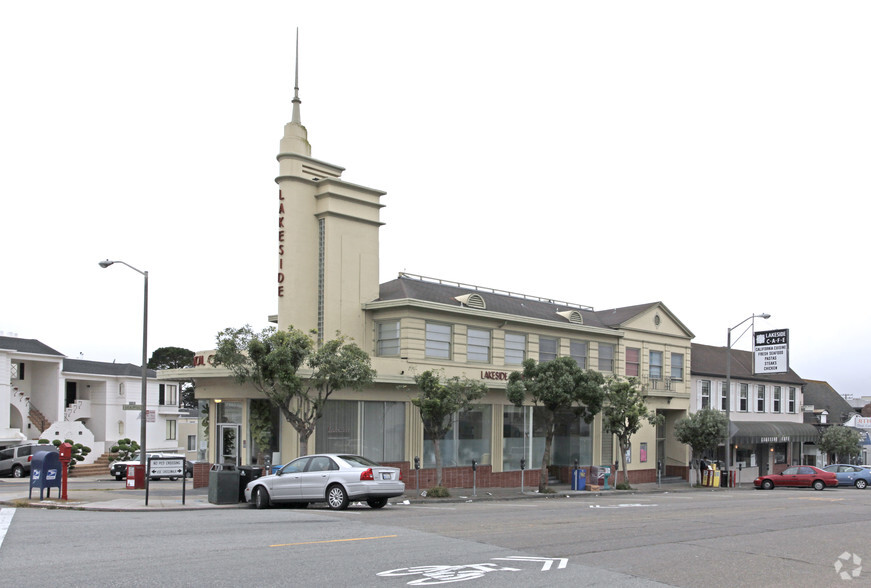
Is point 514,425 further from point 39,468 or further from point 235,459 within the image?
point 39,468

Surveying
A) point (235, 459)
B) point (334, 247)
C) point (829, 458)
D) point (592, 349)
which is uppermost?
point (334, 247)

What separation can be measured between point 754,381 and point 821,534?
120 ft

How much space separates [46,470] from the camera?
21.9m

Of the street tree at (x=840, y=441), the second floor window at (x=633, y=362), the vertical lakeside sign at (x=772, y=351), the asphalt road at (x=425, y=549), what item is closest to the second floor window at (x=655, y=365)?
the second floor window at (x=633, y=362)

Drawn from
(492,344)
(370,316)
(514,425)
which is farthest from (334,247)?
(514,425)

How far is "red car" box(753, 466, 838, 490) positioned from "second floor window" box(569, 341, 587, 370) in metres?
11.3

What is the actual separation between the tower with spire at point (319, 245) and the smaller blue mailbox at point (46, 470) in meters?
9.66

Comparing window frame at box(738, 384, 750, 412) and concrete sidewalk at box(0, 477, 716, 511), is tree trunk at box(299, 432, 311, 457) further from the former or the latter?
window frame at box(738, 384, 750, 412)

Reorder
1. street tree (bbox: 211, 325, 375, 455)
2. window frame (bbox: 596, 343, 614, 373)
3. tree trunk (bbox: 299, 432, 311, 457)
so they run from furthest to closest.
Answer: window frame (bbox: 596, 343, 614, 373) < tree trunk (bbox: 299, 432, 311, 457) < street tree (bbox: 211, 325, 375, 455)

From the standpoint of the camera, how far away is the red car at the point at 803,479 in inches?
1631

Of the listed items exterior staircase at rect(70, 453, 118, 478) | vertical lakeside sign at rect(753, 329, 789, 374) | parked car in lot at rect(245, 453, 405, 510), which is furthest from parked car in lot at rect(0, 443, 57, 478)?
vertical lakeside sign at rect(753, 329, 789, 374)

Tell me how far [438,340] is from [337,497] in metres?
13.1

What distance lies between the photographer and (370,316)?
32.2 m

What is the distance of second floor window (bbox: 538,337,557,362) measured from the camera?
1448 inches
